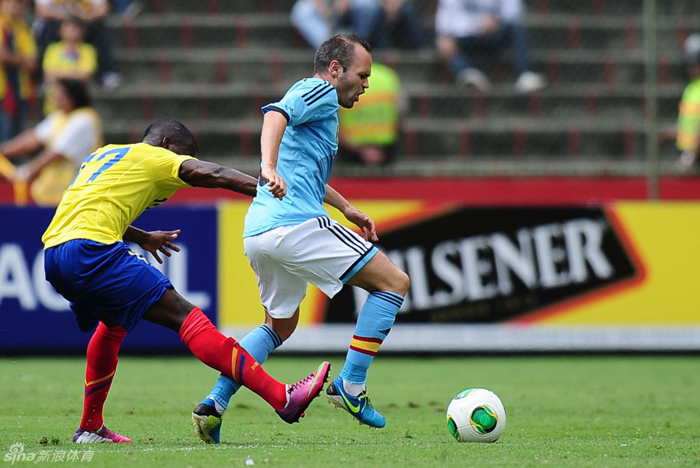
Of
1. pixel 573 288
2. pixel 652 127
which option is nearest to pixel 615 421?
pixel 573 288

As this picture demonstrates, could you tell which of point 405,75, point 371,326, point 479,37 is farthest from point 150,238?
point 405,75

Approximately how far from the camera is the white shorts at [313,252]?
5230 millimetres

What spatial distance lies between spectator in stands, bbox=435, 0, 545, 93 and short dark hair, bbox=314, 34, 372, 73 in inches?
330

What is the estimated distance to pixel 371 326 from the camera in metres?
5.41

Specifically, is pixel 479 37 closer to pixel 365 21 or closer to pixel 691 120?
pixel 365 21

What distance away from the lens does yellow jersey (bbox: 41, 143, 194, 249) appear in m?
4.98

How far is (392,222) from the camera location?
9.98 metres

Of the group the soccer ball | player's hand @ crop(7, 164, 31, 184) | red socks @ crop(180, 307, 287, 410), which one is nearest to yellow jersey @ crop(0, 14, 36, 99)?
player's hand @ crop(7, 164, 31, 184)

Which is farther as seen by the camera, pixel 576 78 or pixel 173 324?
pixel 576 78

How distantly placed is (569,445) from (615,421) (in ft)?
3.78

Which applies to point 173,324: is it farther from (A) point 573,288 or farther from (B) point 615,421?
(A) point 573,288

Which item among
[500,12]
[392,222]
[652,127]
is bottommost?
[392,222]

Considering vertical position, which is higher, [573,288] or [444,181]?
[444,181]

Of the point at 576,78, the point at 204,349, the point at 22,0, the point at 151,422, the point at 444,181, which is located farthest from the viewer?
the point at 576,78
